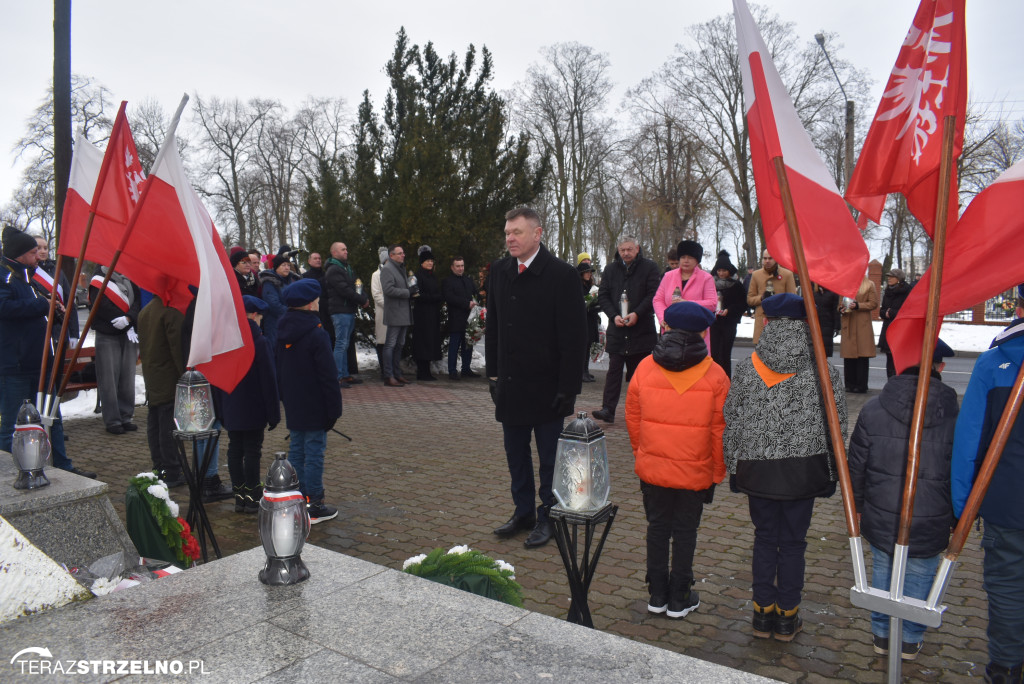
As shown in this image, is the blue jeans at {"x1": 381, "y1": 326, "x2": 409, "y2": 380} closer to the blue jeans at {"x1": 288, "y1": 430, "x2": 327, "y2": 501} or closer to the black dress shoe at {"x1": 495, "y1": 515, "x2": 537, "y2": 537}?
the blue jeans at {"x1": 288, "y1": 430, "x2": 327, "y2": 501}

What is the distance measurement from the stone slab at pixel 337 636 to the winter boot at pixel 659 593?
151cm

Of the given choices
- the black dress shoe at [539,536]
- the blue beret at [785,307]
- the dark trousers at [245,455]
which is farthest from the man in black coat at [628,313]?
the blue beret at [785,307]

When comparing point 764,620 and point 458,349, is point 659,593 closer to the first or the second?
point 764,620

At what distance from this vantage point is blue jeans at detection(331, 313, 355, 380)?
39.6 ft

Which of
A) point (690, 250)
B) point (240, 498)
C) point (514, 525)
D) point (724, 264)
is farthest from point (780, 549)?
point (724, 264)

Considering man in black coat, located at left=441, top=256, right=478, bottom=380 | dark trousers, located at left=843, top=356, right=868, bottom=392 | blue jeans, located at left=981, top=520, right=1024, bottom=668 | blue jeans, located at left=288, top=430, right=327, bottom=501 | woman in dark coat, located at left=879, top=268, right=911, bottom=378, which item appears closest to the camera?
blue jeans, located at left=981, top=520, right=1024, bottom=668

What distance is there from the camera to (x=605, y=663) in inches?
88.5

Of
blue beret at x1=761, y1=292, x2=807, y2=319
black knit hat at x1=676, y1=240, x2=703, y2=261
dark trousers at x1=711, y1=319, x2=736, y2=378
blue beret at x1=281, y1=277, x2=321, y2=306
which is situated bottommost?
dark trousers at x1=711, y1=319, x2=736, y2=378

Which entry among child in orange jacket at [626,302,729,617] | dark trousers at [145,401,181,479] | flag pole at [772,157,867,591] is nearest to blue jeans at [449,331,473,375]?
dark trousers at [145,401,181,479]

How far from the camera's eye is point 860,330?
427 inches

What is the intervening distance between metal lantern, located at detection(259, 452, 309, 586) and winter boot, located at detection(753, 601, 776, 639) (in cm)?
217

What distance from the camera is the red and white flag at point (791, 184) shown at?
114 inches

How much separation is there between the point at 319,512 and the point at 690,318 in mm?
3236

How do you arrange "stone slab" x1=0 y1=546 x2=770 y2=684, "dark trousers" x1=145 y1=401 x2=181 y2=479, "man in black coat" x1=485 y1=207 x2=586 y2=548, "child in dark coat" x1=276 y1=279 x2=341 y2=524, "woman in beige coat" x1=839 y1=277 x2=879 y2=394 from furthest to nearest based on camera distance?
"woman in beige coat" x1=839 y1=277 x2=879 y2=394 → "dark trousers" x1=145 y1=401 x2=181 y2=479 → "child in dark coat" x1=276 y1=279 x2=341 y2=524 → "man in black coat" x1=485 y1=207 x2=586 y2=548 → "stone slab" x1=0 y1=546 x2=770 y2=684
